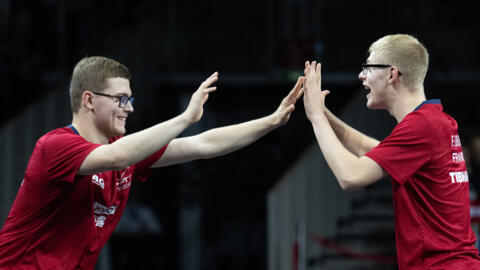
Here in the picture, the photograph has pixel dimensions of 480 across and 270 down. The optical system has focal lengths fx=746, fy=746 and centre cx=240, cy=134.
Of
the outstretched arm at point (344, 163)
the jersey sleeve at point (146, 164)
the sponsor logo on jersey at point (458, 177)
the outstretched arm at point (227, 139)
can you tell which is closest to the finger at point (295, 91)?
the outstretched arm at point (227, 139)

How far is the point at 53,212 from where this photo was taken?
3020mm

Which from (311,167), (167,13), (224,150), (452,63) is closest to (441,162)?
(224,150)

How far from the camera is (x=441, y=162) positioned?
9.54ft

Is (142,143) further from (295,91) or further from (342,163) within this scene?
(295,91)

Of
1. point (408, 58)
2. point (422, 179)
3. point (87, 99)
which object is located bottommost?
point (422, 179)

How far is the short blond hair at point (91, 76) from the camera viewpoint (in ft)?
10.4

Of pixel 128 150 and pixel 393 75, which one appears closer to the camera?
pixel 128 150

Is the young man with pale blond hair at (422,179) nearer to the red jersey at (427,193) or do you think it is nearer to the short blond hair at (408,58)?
the red jersey at (427,193)

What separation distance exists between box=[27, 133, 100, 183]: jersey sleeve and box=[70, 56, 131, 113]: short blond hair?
0.86ft

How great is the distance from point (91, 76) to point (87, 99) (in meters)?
0.10

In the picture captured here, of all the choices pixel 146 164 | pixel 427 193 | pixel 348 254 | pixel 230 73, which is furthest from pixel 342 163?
pixel 230 73

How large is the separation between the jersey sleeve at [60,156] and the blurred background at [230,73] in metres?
5.72

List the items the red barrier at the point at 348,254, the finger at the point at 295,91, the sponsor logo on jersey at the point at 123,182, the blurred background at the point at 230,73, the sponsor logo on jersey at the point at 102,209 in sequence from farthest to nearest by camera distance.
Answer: the blurred background at the point at 230,73 → the red barrier at the point at 348,254 → the finger at the point at 295,91 → the sponsor logo on jersey at the point at 123,182 → the sponsor logo on jersey at the point at 102,209

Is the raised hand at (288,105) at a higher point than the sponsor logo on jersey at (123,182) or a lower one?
Answer: higher
